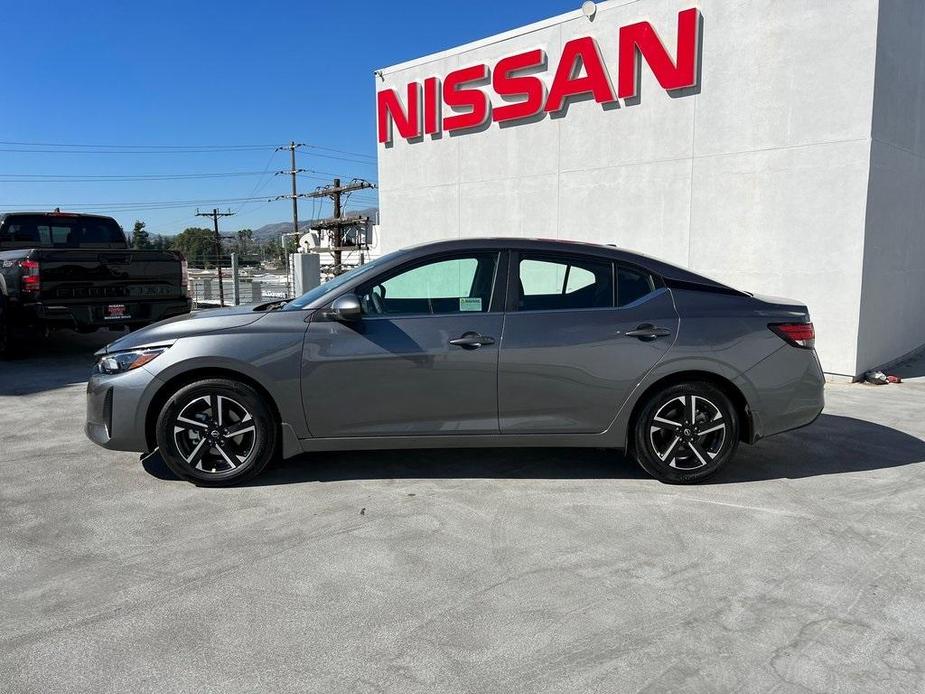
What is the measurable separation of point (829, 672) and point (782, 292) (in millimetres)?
6914

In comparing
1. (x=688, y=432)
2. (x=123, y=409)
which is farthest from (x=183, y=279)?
(x=688, y=432)

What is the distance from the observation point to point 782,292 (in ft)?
28.6

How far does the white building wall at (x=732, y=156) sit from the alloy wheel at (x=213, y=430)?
22.5 feet

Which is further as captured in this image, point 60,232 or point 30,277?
point 60,232

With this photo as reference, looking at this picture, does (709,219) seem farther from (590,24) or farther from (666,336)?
(666,336)

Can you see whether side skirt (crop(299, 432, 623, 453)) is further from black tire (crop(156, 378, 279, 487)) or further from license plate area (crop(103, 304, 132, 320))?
→ license plate area (crop(103, 304, 132, 320))

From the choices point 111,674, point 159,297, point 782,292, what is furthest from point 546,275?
point 159,297

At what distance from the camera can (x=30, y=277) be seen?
846cm

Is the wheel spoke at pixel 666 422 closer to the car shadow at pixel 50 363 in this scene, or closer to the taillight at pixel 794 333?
the taillight at pixel 794 333

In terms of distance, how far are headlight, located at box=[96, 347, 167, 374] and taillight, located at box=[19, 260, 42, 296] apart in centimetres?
477

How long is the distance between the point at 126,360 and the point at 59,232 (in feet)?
25.9

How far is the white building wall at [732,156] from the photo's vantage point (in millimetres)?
8047

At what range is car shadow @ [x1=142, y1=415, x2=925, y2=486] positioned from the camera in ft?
15.8

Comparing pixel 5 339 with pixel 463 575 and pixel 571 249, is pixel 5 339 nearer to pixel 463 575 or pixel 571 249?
pixel 571 249
